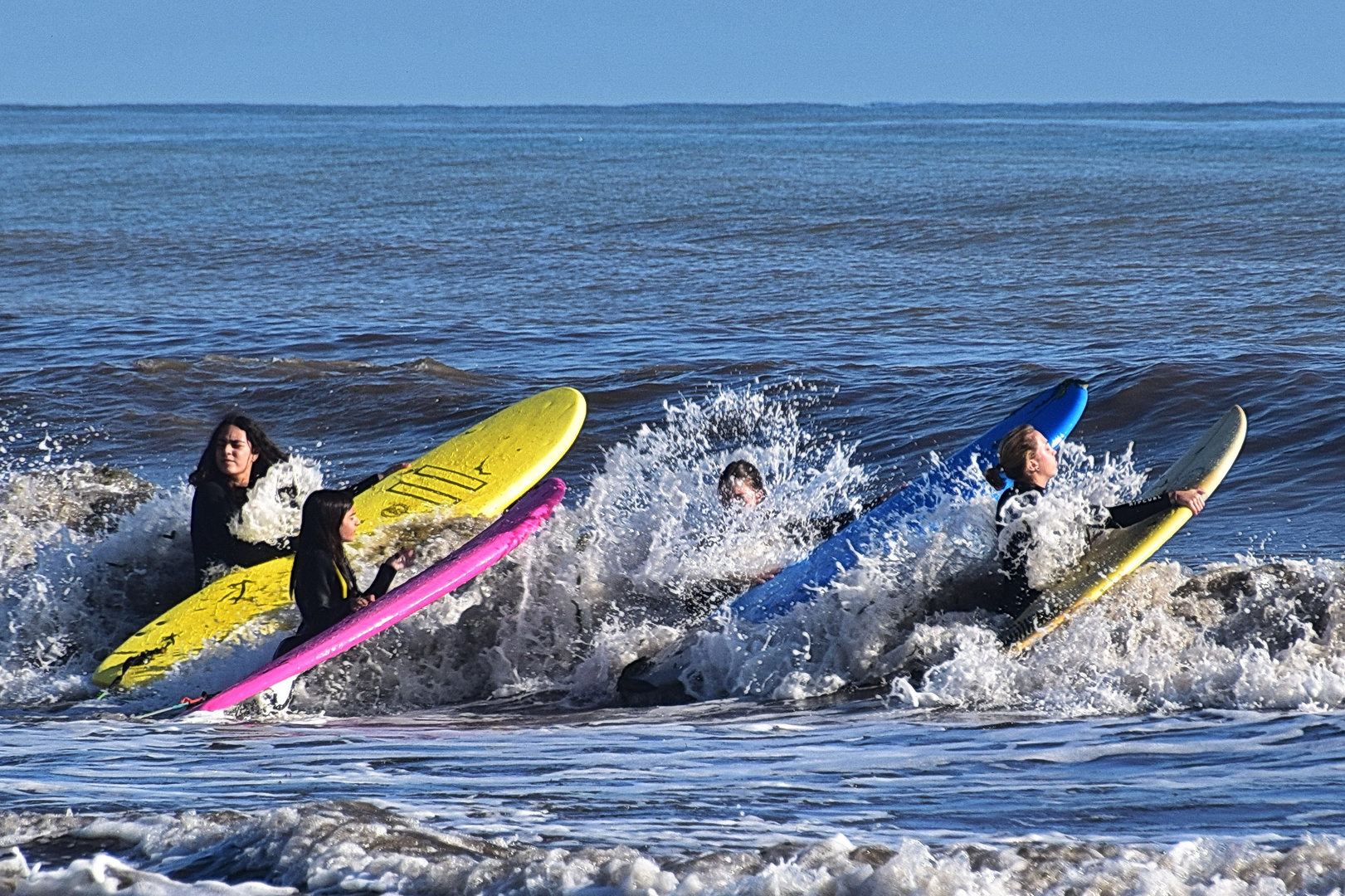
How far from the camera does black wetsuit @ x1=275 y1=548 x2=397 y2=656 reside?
6270 mm

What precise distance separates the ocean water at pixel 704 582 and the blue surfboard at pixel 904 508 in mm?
159

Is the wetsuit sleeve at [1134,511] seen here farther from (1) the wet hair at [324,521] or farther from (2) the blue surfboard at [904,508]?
(1) the wet hair at [324,521]

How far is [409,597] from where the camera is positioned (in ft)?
21.2

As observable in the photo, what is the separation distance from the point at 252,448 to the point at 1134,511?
14.2 ft

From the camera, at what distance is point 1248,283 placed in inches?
664

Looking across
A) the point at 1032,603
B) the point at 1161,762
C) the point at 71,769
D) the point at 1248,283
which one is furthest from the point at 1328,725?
the point at 1248,283

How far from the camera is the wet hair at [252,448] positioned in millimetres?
6910

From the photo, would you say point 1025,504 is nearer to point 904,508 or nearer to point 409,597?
point 904,508

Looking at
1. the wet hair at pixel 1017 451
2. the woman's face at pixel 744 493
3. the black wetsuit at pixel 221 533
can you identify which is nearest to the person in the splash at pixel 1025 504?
the wet hair at pixel 1017 451

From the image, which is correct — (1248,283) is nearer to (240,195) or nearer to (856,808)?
(856,808)

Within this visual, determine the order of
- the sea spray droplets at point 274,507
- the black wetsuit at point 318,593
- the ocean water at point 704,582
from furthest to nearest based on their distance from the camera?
the sea spray droplets at point 274,507 < the black wetsuit at point 318,593 < the ocean water at point 704,582

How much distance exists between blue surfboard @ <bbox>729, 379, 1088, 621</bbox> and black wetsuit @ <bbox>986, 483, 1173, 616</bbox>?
2.16ft

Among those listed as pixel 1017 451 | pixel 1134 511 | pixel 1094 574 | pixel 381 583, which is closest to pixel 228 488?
pixel 381 583

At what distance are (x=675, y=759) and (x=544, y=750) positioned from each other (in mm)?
575
